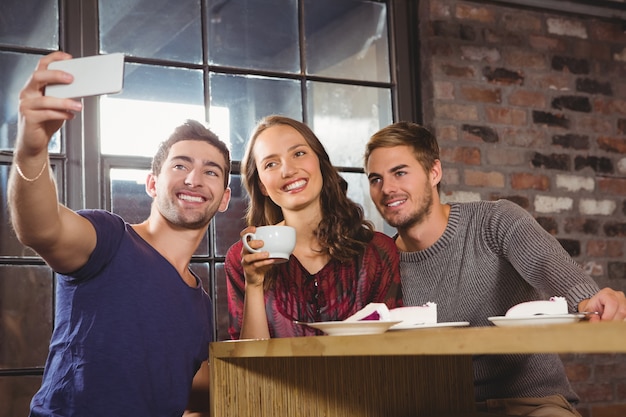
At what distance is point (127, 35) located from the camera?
104 inches

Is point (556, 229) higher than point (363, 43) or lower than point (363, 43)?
lower

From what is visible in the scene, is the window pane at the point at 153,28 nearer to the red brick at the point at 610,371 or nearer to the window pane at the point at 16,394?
the window pane at the point at 16,394

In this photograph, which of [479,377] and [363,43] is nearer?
[479,377]

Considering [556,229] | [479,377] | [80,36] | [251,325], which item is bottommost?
[479,377]

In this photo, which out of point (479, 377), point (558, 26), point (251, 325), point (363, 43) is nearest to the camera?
point (251, 325)

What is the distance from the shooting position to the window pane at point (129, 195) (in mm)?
2574

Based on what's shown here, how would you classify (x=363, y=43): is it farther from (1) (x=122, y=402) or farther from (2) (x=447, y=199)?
(1) (x=122, y=402)

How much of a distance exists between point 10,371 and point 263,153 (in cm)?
104

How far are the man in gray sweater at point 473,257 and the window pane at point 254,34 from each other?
716 mm

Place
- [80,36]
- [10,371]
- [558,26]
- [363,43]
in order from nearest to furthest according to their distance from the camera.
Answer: [10,371], [80,36], [363,43], [558,26]

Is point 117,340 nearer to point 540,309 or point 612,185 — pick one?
point 540,309

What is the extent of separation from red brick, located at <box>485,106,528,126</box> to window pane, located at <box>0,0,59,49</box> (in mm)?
1647

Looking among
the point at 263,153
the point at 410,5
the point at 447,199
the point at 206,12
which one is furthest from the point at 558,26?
the point at 263,153

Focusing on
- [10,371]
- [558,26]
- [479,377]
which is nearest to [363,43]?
[558,26]
